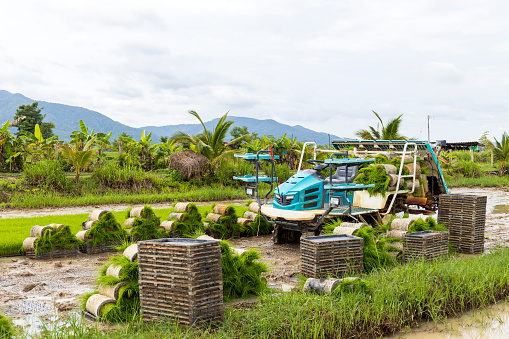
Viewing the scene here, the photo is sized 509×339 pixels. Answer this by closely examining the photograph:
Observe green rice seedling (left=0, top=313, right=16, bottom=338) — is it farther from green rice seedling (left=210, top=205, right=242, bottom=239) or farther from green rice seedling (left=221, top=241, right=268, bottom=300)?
green rice seedling (left=210, top=205, right=242, bottom=239)

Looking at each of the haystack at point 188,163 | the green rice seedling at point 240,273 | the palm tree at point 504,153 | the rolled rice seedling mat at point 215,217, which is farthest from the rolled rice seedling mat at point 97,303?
the palm tree at point 504,153

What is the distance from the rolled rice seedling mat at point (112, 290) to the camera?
4859 millimetres

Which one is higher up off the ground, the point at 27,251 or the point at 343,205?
the point at 343,205

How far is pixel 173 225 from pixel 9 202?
8.64m

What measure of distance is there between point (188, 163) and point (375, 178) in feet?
35.8

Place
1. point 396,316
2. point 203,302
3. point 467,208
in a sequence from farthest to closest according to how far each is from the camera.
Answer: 1. point 467,208
2. point 396,316
3. point 203,302

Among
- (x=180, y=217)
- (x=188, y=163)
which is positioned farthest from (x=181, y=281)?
(x=188, y=163)

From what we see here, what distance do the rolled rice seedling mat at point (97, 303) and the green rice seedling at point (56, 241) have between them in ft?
10.9

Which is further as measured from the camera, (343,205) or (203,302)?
(343,205)

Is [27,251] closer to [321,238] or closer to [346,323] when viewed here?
[321,238]

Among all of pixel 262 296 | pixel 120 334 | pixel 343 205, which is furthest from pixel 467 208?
pixel 120 334

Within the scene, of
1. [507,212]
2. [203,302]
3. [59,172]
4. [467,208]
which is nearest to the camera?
[203,302]

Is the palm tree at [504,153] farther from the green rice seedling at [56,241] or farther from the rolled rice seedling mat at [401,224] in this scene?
the green rice seedling at [56,241]

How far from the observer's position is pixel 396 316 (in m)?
4.84
